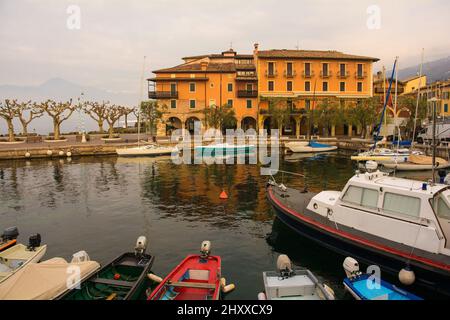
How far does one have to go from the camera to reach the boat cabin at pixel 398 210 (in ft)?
39.9

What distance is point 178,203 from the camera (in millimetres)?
25031

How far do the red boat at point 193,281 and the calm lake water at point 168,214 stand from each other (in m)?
1.13

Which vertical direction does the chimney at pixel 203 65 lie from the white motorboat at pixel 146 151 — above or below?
above

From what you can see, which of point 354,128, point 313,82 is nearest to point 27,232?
point 313,82

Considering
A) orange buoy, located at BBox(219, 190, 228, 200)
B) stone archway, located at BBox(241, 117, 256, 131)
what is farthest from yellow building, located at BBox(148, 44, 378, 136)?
orange buoy, located at BBox(219, 190, 228, 200)

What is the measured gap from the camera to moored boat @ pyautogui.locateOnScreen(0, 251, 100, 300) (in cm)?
994

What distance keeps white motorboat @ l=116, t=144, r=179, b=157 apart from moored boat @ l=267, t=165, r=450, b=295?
123 feet

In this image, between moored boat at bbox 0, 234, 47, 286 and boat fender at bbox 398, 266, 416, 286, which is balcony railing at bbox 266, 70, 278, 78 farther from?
boat fender at bbox 398, 266, 416, 286

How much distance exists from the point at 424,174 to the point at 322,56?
129 feet

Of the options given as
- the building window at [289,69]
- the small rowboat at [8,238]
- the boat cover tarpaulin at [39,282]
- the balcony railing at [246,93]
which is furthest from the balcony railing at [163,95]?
the boat cover tarpaulin at [39,282]

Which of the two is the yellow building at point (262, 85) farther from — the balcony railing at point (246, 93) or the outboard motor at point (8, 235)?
the outboard motor at point (8, 235)

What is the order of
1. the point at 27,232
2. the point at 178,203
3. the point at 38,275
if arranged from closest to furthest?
the point at 38,275 < the point at 27,232 < the point at 178,203

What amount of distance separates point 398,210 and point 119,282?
10795 mm
